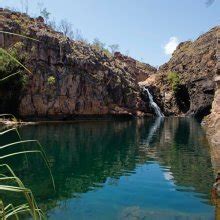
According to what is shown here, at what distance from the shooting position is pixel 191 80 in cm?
10831

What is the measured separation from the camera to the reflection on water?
17.9m

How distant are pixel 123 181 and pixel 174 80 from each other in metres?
91.5

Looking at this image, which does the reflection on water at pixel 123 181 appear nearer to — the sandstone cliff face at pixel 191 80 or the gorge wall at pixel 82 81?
the gorge wall at pixel 82 81

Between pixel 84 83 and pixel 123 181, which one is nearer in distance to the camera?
pixel 123 181

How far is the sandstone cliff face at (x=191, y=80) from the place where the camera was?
331 ft

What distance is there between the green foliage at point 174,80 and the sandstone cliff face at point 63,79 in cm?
1545

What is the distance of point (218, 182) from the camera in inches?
800

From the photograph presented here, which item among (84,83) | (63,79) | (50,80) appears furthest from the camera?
(84,83)

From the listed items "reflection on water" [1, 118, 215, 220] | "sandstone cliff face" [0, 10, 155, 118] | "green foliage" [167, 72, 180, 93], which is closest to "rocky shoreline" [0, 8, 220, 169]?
"sandstone cliff face" [0, 10, 155, 118]

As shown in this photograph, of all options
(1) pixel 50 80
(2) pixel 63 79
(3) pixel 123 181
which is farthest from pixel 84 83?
(3) pixel 123 181

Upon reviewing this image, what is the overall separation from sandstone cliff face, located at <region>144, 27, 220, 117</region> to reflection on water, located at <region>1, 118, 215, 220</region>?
61.1 m

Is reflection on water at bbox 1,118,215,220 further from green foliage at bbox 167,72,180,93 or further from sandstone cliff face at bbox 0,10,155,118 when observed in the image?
green foliage at bbox 167,72,180,93

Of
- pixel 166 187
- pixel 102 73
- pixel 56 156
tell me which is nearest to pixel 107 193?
pixel 166 187

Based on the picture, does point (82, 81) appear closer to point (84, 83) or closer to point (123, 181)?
point (84, 83)
